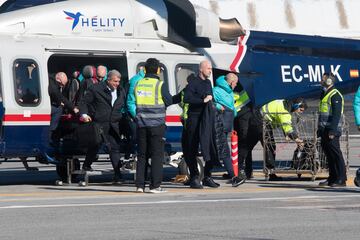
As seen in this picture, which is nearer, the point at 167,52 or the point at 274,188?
the point at 274,188

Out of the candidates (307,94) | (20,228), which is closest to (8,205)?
(20,228)

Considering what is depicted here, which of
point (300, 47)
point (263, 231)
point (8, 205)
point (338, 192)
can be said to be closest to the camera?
point (263, 231)

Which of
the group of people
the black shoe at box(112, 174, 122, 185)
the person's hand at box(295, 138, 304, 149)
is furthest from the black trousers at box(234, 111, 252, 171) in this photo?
the black shoe at box(112, 174, 122, 185)

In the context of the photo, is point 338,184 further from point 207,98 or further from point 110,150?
point 110,150

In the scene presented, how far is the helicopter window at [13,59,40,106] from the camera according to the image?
16953 millimetres

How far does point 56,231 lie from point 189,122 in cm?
566

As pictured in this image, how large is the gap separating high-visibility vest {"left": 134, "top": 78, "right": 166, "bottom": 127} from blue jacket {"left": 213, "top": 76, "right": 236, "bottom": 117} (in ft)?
5.91

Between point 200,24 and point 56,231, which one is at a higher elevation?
point 200,24

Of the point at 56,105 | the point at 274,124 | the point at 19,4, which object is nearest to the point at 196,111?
the point at 56,105

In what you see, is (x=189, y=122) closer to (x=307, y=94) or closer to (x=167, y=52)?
(x=167, y=52)

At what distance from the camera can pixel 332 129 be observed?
53.8ft

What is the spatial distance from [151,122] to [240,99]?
3.23m

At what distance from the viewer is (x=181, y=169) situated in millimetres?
17906

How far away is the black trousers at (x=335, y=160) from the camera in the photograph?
16484 mm
